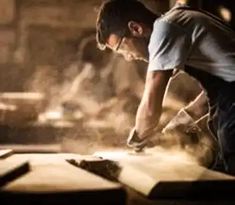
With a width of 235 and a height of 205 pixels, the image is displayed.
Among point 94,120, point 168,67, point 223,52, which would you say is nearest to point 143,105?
point 168,67

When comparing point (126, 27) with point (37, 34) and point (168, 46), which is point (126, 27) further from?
point (37, 34)

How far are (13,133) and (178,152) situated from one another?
1.19 metres

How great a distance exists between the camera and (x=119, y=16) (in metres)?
3.05

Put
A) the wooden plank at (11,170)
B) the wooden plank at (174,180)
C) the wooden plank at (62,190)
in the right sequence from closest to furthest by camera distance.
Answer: the wooden plank at (62,190)
the wooden plank at (11,170)
the wooden plank at (174,180)

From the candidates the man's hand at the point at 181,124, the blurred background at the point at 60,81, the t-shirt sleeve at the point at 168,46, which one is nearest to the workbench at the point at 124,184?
the t-shirt sleeve at the point at 168,46

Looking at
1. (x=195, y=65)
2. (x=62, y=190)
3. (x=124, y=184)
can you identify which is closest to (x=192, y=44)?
(x=195, y=65)

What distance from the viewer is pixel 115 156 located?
2658mm

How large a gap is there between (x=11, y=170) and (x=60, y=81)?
1.85 metres

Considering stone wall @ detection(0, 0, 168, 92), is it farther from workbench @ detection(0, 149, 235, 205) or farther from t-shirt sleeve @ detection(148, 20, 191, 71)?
workbench @ detection(0, 149, 235, 205)

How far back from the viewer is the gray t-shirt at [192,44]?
267cm

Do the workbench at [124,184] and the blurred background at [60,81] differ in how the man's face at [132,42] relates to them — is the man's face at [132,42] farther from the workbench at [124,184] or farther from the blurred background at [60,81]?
the workbench at [124,184]

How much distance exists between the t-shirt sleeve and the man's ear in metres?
0.35

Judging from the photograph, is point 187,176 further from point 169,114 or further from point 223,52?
point 169,114

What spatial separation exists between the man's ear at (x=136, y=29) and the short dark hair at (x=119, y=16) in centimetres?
2
